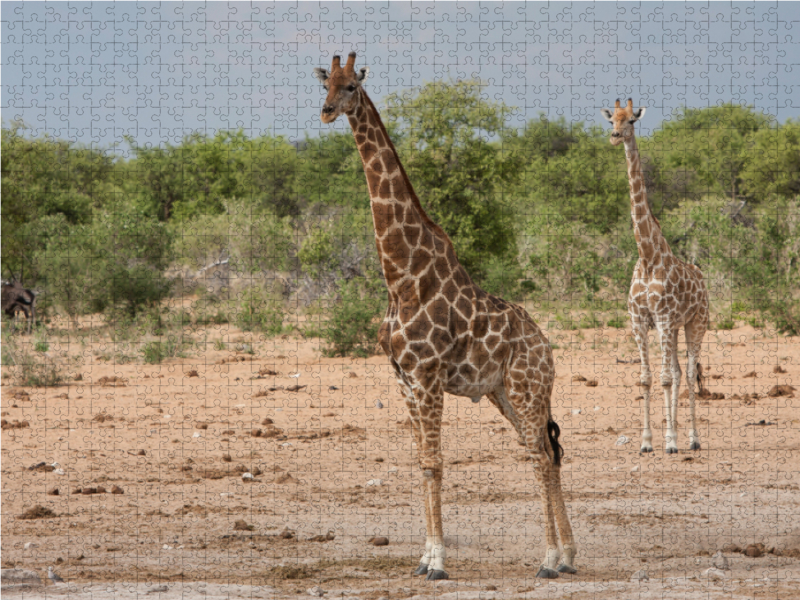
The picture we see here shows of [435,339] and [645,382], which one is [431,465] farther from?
[645,382]

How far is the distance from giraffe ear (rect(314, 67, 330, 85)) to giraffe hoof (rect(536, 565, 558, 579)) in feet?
11.4

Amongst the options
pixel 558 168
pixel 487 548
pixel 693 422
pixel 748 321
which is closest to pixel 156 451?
pixel 487 548

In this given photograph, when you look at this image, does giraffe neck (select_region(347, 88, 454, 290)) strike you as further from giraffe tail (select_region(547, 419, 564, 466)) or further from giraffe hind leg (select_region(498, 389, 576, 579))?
giraffe tail (select_region(547, 419, 564, 466))

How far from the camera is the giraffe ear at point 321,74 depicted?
19.0ft

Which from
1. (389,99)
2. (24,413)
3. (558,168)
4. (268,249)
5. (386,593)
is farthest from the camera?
(558,168)

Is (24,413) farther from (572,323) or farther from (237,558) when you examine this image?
(572,323)

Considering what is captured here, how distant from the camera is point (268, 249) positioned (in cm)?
1866

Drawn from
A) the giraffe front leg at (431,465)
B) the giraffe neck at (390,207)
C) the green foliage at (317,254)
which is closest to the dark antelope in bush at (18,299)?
the green foliage at (317,254)

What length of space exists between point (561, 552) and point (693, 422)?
182 inches

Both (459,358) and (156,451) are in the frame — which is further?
(156,451)

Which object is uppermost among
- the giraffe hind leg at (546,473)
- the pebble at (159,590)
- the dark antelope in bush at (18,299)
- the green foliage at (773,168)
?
the green foliage at (773,168)

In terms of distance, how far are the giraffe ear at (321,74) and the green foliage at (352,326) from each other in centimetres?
961

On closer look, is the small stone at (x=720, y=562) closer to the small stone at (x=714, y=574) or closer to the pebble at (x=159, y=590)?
the small stone at (x=714, y=574)

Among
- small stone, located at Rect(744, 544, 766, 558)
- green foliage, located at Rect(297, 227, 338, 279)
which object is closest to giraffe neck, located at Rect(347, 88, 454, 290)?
small stone, located at Rect(744, 544, 766, 558)
